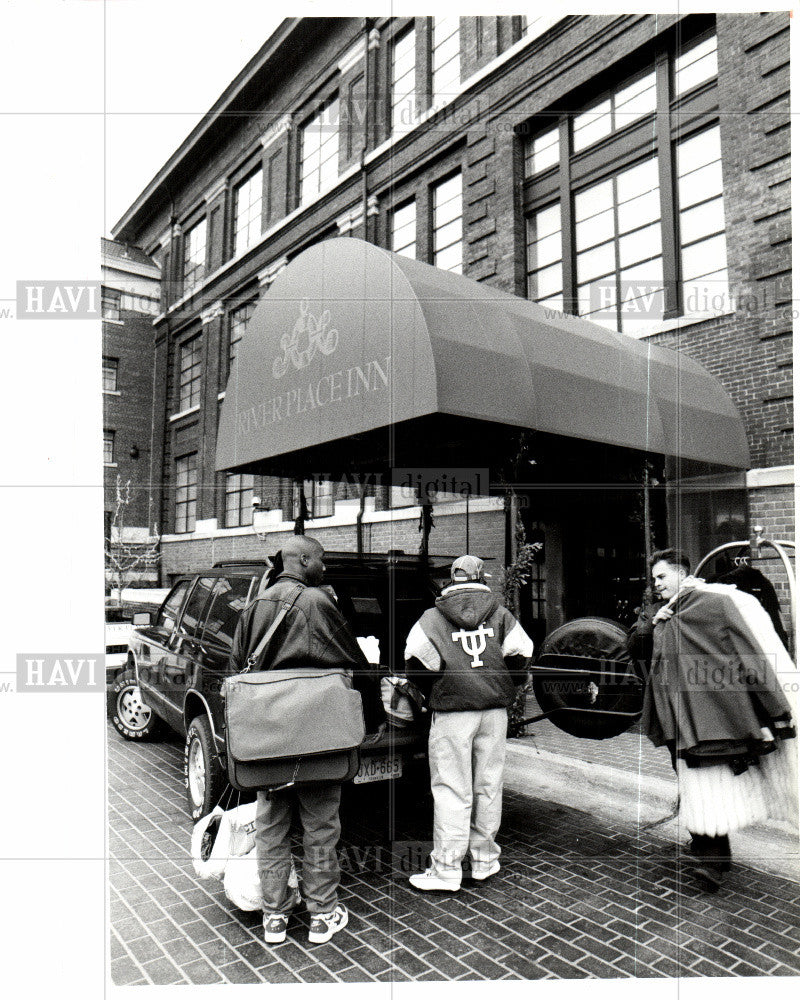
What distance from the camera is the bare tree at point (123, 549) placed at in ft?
26.0

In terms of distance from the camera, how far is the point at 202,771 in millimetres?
4551

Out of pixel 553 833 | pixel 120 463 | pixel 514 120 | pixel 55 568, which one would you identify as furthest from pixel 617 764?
pixel 514 120

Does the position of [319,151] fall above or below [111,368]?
above

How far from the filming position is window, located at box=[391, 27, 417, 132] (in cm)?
995

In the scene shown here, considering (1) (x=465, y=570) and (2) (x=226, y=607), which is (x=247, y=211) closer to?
(2) (x=226, y=607)

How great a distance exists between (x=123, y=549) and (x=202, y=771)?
4099 millimetres

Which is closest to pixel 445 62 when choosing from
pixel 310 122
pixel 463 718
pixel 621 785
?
pixel 310 122

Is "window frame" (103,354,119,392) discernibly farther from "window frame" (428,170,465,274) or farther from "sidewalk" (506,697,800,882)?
"sidewalk" (506,697,800,882)

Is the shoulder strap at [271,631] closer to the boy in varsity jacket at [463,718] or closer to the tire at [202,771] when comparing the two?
the boy in varsity jacket at [463,718]

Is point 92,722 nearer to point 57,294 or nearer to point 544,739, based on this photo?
point 57,294

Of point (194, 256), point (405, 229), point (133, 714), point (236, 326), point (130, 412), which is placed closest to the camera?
point (133, 714)

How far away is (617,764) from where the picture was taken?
565 centimetres

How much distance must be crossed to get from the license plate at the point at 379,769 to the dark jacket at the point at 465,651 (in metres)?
0.67

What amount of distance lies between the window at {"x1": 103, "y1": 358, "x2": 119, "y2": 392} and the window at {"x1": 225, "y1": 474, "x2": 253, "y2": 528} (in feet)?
11.2
